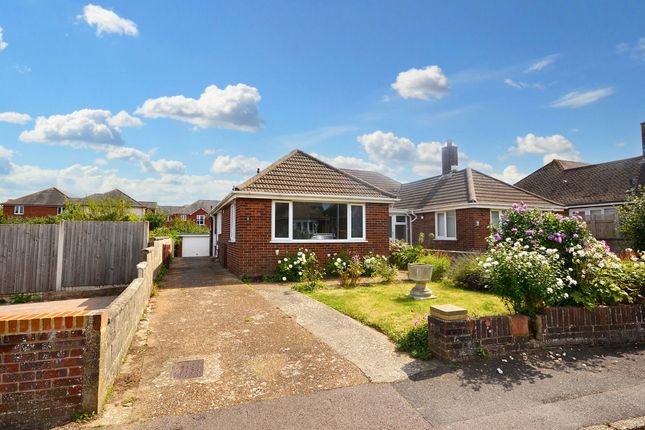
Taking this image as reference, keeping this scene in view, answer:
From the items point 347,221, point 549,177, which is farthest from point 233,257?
point 549,177

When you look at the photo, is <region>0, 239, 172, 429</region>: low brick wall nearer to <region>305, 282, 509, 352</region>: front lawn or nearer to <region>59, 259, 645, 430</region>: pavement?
<region>59, 259, 645, 430</region>: pavement

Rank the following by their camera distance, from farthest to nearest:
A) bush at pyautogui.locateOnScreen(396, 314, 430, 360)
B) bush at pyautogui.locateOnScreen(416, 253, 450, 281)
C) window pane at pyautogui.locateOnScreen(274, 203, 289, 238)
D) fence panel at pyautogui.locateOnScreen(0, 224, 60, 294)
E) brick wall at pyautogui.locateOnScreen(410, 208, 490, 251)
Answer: brick wall at pyautogui.locateOnScreen(410, 208, 490, 251), window pane at pyautogui.locateOnScreen(274, 203, 289, 238), bush at pyautogui.locateOnScreen(416, 253, 450, 281), fence panel at pyautogui.locateOnScreen(0, 224, 60, 294), bush at pyautogui.locateOnScreen(396, 314, 430, 360)

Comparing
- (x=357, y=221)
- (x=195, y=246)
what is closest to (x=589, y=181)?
(x=357, y=221)

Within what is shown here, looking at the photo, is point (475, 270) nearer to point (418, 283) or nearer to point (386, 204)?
point (418, 283)

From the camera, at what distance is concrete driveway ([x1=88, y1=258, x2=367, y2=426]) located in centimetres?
356

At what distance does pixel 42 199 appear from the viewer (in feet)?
173

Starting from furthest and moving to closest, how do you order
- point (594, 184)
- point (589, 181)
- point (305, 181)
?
point (589, 181), point (594, 184), point (305, 181)

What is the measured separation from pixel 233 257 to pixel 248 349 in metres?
8.38

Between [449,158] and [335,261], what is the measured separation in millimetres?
15695

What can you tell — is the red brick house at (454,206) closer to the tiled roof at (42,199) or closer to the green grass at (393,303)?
the green grass at (393,303)

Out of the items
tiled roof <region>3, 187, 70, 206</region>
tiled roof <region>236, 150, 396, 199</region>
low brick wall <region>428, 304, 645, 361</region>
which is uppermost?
tiled roof <region>3, 187, 70, 206</region>

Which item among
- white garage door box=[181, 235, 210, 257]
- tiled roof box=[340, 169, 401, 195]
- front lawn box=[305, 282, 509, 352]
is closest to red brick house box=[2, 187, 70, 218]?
white garage door box=[181, 235, 210, 257]

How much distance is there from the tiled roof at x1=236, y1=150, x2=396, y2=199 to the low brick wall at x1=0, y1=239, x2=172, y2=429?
342 inches

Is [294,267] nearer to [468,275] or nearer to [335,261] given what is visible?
[335,261]
